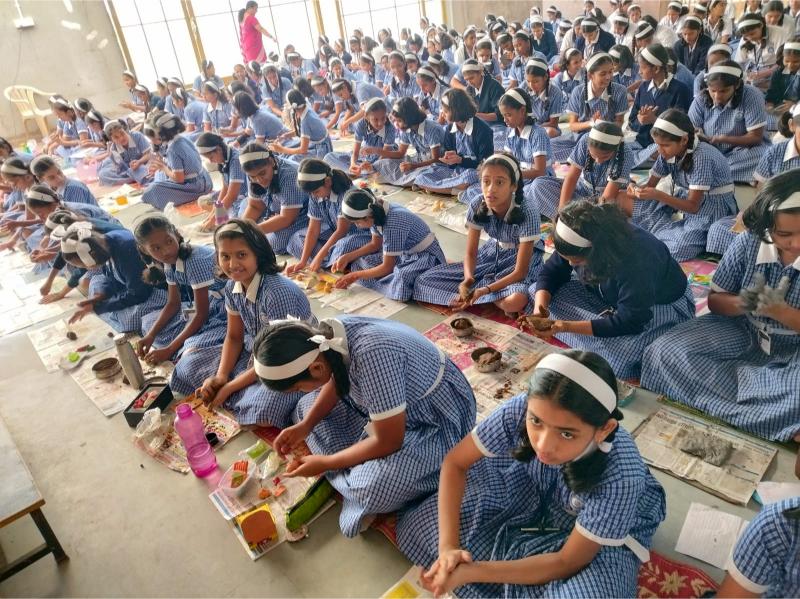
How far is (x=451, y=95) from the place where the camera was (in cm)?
546

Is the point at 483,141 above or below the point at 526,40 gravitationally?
below

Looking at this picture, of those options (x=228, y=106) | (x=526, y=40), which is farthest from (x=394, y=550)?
(x=228, y=106)

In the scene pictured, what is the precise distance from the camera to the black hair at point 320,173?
423cm

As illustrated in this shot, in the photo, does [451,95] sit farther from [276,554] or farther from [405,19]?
[405,19]

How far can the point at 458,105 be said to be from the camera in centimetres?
549

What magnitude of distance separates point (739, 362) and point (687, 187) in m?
1.83

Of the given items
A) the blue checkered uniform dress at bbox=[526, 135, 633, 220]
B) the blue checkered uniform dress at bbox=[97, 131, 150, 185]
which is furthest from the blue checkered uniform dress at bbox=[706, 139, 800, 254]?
the blue checkered uniform dress at bbox=[97, 131, 150, 185]

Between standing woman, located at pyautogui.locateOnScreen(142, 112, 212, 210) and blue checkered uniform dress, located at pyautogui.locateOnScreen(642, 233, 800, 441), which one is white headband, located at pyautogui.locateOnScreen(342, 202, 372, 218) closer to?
blue checkered uniform dress, located at pyautogui.locateOnScreen(642, 233, 800, 441)

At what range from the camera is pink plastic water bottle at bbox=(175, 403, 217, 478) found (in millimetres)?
2809

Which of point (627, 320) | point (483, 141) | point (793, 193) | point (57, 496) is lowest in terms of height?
point (57, 496)

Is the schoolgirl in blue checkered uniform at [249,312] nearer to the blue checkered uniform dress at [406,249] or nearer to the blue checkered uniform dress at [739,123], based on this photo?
the blue checkered uniform dress at [406,249]

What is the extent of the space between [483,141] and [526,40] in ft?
14.2

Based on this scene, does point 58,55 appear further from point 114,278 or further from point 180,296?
point 180,296

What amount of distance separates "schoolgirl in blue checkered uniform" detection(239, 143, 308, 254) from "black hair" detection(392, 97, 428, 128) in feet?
4.68
